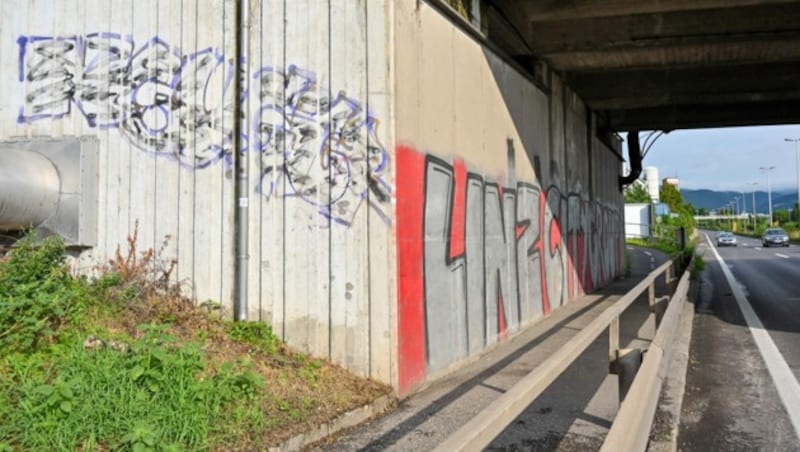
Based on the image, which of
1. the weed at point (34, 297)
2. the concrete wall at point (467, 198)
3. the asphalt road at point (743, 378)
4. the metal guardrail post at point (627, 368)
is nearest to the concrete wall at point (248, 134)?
the concrete wall at point (467, 198)

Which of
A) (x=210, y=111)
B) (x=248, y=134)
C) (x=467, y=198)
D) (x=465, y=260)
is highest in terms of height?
(x=210, y=111)

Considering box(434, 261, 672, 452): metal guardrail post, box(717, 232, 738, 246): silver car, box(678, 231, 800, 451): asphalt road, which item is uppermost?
box(717, 232, 738, 246): silver car

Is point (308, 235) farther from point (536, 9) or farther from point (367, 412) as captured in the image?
point (536, 9)

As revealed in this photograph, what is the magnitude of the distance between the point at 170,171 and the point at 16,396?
329 centimetres

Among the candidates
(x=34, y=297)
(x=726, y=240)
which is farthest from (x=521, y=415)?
(x=726, y=240)

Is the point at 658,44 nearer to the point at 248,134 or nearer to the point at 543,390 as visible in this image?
the point at 248,134

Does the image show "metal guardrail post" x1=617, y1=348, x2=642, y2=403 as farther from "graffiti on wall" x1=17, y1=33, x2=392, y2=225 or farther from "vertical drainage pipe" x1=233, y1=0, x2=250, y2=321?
"vertical drainage pipe" x1=233, y1=0, x2=250, y2=321

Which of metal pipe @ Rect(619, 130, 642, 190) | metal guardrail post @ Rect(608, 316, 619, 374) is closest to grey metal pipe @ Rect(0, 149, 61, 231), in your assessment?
metal guardrail post @ Rect(608, 316, 619, 374)

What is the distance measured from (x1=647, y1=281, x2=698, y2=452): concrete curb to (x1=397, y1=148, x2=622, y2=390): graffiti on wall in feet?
7.29

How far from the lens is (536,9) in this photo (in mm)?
Answer: 11172

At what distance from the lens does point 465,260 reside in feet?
26.2

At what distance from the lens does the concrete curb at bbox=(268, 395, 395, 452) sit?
15.4 ft

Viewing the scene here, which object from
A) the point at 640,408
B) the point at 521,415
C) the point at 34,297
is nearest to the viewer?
the point at 640,408

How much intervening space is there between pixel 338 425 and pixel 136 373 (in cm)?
159
